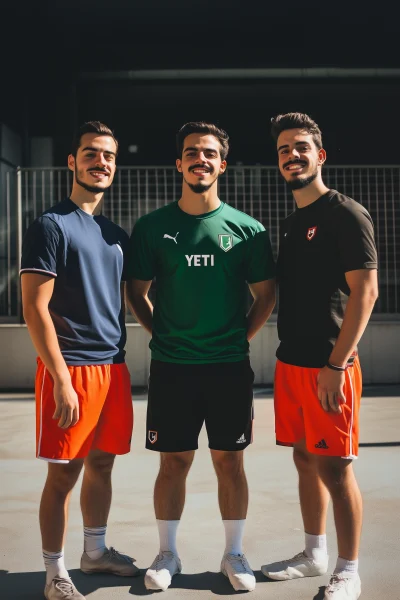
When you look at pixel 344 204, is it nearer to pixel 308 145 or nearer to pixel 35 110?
pixel 308 145

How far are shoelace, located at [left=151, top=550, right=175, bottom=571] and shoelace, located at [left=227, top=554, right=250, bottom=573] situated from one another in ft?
0.87

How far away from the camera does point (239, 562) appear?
10.0 feet

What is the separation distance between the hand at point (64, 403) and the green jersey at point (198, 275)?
490 millimetres

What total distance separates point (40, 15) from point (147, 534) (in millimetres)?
9056

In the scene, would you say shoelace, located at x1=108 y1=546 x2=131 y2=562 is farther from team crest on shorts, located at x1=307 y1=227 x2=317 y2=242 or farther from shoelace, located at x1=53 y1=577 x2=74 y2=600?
team crest on shorts, located at x1=307 y1=227 x2=317 y2=242

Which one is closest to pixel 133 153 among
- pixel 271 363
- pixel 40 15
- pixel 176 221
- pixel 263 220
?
pixel 40 15

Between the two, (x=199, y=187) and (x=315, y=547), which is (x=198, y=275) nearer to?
(x=199, y=187)

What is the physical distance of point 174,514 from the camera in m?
3.14

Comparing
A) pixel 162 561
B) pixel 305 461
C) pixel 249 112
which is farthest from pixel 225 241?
pixel 249 112

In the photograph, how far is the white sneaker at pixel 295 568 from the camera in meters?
3.08

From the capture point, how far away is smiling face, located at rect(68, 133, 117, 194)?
306 centimetres

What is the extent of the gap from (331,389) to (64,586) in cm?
136

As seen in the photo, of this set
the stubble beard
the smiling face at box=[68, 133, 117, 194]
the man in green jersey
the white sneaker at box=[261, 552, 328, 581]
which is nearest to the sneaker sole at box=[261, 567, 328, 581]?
the white sneaker at box=[261, 552, 328, 581]

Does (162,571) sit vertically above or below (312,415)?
below
